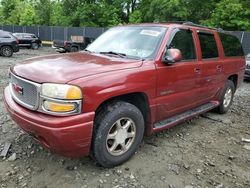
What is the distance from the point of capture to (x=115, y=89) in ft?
11.0

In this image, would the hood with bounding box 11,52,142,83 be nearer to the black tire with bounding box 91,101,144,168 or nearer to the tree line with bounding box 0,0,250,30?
the black tire with bounding box 91,101,144,168

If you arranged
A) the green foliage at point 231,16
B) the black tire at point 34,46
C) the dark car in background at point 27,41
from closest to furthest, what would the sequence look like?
the green foliage at point 231,16 → the dark car in background at point 27,41 → the black tire at point 34,46

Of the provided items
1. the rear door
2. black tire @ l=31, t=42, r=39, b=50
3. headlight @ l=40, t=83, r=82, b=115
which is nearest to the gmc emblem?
headlight @ l=40, t=83, r=82, b=115

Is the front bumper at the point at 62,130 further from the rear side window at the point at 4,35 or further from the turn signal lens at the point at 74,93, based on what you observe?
the rear side window at the point at 4,35

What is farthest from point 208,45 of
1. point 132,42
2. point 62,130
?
point 62,130

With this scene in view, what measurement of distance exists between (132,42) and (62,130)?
1899mm

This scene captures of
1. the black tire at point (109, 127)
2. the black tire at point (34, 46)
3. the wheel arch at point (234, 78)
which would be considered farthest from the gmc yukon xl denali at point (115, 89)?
the black tire at point (34, 46)

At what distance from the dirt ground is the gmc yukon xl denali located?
0.26 m

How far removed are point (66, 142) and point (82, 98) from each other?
493mm

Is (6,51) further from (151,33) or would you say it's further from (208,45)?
(151,33)

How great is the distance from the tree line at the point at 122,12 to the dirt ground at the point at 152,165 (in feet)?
70.4

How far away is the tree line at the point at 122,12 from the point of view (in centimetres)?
2447

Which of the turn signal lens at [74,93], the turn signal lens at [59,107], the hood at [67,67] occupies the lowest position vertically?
the turn signal lens at [59,107]

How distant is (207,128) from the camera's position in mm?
5285
